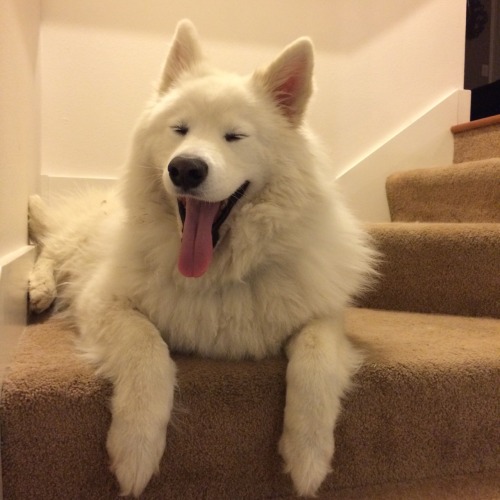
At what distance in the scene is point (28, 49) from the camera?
1798mm

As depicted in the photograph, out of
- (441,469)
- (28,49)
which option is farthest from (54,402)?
(28,49)

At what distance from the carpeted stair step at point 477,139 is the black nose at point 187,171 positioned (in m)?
2.04

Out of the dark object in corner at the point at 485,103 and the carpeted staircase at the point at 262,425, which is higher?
the dark object in corner at the point at 485,103

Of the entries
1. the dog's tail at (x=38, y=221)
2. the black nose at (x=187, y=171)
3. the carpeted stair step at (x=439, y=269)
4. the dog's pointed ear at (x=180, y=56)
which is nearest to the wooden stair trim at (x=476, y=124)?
the carpeted stair step at (x=439, y=269)

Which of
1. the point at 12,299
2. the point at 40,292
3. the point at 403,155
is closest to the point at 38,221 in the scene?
the point at 40,292

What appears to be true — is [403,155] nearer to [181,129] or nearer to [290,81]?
[290,81]

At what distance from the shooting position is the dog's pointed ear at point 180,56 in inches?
56.9

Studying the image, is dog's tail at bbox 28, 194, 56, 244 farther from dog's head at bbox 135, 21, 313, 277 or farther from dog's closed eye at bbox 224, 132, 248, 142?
dog's closed eye at bbox 224, 132, 248, 142

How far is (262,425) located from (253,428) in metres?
0.02

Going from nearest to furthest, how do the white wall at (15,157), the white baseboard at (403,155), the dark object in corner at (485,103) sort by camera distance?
the white wall at (15,157) < the white baseboard at (403,155) < the dark object in corner at (485,103)

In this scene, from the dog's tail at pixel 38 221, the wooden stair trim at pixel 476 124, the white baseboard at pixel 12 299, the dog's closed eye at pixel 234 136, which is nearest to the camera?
the white baseboard at pixel 12 299

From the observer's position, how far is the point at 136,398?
95 centimetres

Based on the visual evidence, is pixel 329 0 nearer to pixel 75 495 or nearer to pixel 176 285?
pixel 176 285

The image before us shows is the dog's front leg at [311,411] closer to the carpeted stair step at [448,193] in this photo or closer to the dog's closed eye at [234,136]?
the dog's closed eye at [234,136]
